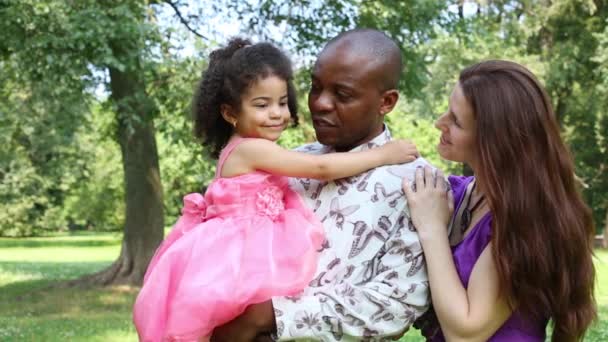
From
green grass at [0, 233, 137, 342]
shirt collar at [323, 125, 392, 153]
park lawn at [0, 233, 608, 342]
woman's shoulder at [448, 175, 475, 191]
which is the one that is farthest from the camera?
green grass at [0, 233, 137, 342]

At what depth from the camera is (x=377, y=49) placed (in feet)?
9.64

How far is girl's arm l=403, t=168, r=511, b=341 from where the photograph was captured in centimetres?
269

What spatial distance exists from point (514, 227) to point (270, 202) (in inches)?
33.0

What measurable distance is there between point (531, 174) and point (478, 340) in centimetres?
57

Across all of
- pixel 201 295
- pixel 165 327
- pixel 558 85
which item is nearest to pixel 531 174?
pixel 201 295

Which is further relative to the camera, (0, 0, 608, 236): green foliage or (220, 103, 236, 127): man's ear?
(0, 0, 608, 236): green foliage

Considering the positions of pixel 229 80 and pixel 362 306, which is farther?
pixel 229 80

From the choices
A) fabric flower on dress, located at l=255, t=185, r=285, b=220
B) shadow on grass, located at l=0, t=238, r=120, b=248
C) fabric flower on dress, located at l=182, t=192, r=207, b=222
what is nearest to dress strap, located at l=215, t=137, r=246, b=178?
fabric flower on dress, located at l=182, t=192, r=207, b=222

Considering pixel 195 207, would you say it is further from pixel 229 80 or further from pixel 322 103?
pixel 322 103

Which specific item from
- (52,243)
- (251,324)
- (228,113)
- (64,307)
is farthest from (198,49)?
(52,243)

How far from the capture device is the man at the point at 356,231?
2.65 meters

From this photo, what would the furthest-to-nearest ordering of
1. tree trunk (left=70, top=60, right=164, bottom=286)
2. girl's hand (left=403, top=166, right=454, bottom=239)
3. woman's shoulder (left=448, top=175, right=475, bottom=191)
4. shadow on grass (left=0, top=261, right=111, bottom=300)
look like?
shadow on grass (left=0, top=261, right=111, bottom=300), tree trunk (left=70, top=60, right=164, bottom=286), woman's shoulder (left=448, top=175, right=475, bottom=191), girl's hand (left=403, top=166, right=454, bottom=239)

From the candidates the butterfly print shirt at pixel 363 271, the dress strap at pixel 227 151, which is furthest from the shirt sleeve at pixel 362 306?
the dress strap at pixel 227 151

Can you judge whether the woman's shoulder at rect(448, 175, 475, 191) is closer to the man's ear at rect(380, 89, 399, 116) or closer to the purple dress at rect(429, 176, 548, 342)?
the purple dress at rect(429, 176, 548, 342)
